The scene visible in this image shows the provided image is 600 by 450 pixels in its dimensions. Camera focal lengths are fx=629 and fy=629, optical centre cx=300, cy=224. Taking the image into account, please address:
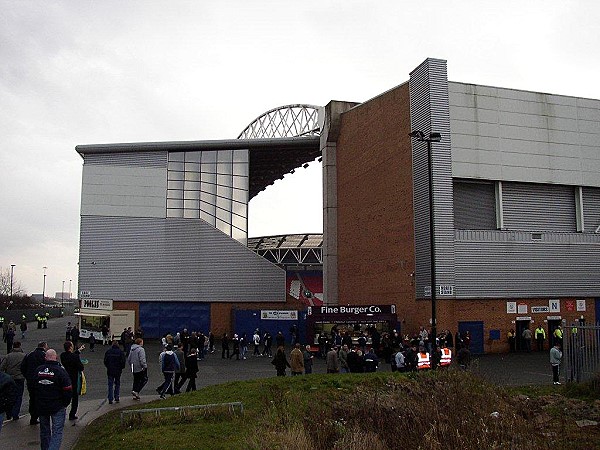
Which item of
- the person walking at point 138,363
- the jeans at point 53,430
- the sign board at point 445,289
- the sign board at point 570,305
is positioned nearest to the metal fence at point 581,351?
the person walking at point 138,363

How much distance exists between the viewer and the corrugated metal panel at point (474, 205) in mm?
35344

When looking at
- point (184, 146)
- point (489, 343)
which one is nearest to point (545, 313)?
point (489, 343)

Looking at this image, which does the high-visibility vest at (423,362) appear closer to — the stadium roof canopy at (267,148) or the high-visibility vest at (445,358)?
the high-visibility vest at (445,358)

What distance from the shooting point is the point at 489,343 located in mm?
33656

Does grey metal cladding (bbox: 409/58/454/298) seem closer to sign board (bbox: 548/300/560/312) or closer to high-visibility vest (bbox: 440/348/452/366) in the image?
sign board (bbox: 548/300/560/312)

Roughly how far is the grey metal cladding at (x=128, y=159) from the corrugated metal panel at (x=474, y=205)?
79.3 ft

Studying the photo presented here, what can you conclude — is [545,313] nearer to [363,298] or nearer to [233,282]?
[363,298]

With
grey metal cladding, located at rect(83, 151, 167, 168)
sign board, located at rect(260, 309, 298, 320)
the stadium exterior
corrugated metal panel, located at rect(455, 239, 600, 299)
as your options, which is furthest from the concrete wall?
grey metal cladding, located at rect(83, 151, 167, 168)

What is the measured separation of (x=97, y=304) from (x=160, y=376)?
23759 mm

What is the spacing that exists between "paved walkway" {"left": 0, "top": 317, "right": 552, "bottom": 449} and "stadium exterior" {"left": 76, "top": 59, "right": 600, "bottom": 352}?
456cm

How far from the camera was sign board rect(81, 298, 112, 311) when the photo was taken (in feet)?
148

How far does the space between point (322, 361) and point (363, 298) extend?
34.0 feet

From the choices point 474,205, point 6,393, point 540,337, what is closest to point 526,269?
→ point 540,337

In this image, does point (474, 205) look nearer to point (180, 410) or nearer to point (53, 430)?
point (180, 410)
